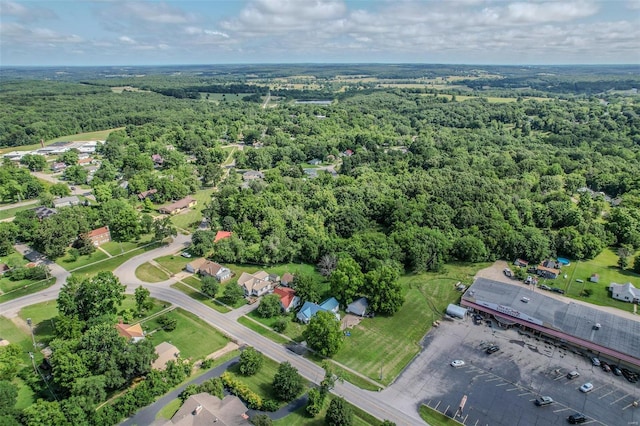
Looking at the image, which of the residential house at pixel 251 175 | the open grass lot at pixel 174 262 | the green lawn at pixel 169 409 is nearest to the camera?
the green lawn at pixel 169 409

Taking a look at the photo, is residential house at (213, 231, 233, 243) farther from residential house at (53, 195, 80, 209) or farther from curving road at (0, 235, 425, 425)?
residential house at (53, 195, 80, 209)

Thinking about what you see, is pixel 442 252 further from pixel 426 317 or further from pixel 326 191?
pixel 326 191

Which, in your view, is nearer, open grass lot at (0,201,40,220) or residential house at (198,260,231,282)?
residential house at (198,260,231,282)

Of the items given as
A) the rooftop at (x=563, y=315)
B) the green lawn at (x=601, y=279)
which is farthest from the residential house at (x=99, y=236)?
the green lawn at (x=601, y=279)

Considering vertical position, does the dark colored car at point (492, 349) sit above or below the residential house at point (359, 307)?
below

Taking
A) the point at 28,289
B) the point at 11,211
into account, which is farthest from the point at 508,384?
the point at 11,211

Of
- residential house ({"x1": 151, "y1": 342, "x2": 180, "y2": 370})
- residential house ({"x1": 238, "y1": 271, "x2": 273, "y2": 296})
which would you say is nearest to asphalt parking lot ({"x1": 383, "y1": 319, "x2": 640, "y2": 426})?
residential house ({"x1": 238, "y1": 271, "x2": 273, "y2": 296})

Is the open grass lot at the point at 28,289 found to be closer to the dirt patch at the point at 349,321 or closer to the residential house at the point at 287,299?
the residential house at the point at 287,299
